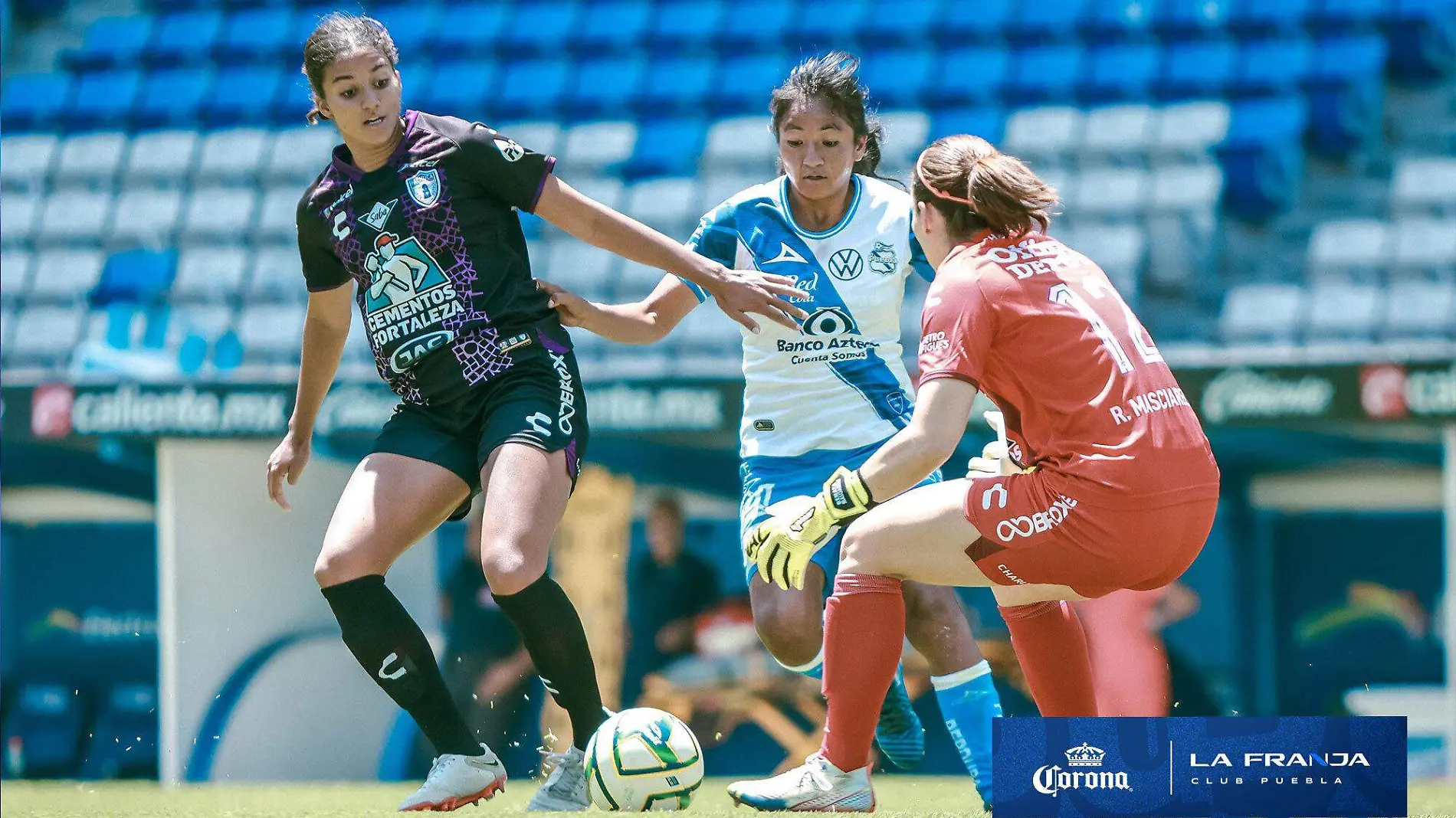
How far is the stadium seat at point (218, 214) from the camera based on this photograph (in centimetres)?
1157

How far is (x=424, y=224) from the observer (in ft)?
13.8

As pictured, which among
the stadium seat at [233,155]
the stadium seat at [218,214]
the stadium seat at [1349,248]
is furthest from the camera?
the stadium seat at [233,155]

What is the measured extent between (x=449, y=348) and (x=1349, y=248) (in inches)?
266

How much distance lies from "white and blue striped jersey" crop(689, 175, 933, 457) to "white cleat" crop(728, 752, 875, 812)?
1029 millimetres

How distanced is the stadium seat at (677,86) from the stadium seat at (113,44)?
3.99 meters

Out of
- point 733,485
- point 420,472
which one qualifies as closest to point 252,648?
point 733,485

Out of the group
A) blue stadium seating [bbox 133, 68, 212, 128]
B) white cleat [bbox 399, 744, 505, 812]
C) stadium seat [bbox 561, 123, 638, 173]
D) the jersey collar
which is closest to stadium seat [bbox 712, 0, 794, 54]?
stadium seat [bbox 561, 123, 638, 173]

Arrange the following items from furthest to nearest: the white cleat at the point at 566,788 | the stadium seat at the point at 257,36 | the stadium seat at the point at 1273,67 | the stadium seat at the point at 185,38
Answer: the stadium seat at the point at 185,38, the stadium seat at the point at 257,36, the stadium seat at the point at 1273,67, the white cleat at the point at 566,788

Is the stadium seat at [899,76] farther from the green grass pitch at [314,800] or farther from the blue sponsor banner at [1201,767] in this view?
the blue sponsor banner at [1201,767]

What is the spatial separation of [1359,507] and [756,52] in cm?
580

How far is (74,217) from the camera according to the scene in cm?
1198

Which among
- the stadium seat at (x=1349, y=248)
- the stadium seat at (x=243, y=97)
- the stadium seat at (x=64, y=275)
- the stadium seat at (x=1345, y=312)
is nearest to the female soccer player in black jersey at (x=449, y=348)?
the stadium seat at (x=1345, y=312)

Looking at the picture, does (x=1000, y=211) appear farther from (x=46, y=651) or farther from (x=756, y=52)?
(x=756, y=52)

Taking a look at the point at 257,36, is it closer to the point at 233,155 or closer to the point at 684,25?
the point at 233,155
